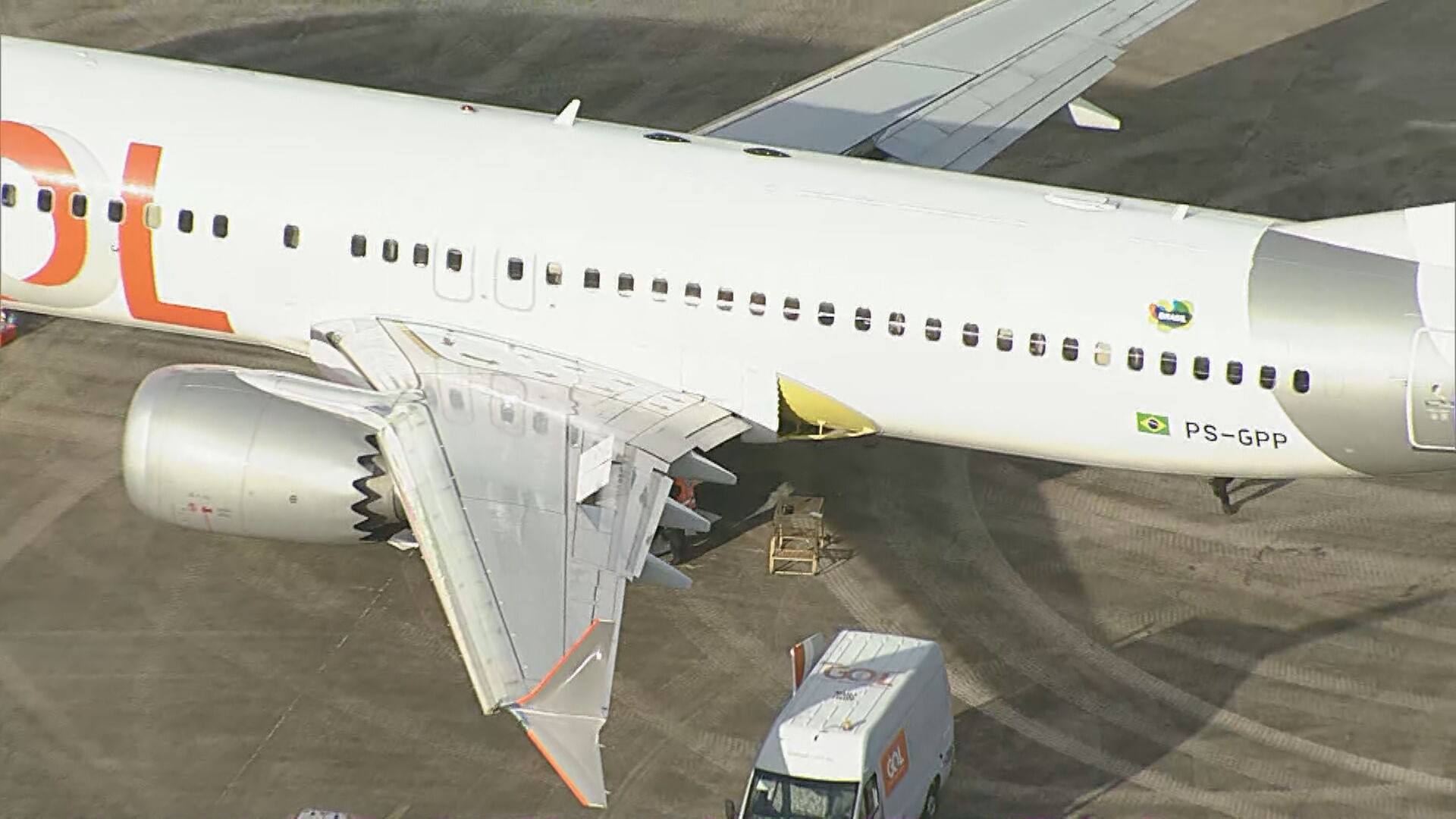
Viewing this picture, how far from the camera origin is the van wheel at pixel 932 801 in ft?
88.1

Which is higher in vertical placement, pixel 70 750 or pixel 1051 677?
pixel 1051 677

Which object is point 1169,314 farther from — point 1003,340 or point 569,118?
point 569,118

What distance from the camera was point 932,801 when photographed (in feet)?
89.2

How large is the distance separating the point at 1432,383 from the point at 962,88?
11.3 metres

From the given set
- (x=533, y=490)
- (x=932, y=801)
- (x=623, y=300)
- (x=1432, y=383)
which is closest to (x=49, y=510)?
(x=533, y=490)

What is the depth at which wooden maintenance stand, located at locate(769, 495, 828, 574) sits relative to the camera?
32.1 meters

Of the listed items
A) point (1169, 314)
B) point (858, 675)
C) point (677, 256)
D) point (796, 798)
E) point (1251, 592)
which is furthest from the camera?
point (1251, 592)

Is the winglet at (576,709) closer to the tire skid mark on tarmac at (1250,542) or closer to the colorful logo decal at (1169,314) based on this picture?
the colorful logo decal at (1169,314)

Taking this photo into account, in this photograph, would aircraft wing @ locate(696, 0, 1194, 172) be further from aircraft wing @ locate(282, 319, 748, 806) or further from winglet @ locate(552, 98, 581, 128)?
aircraft wing @ locate(282, 319, 748, 806)

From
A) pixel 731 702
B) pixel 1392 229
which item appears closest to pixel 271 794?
pixel 731 702

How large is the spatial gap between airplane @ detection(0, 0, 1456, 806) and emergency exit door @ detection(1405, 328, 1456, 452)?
37 mm

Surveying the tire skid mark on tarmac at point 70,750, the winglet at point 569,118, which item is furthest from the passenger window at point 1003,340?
the tire skid mark on tarmac at point 70,750

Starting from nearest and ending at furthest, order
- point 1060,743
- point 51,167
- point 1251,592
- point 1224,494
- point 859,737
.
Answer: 1. point 859,737
2. point 1060,743
3. point 51,167
4. point 1251,592
5. point 1224,494

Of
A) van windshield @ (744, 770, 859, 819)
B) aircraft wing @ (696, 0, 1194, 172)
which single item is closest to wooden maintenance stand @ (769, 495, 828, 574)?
aircraft wing @ (696, 0, 1194, 172)
